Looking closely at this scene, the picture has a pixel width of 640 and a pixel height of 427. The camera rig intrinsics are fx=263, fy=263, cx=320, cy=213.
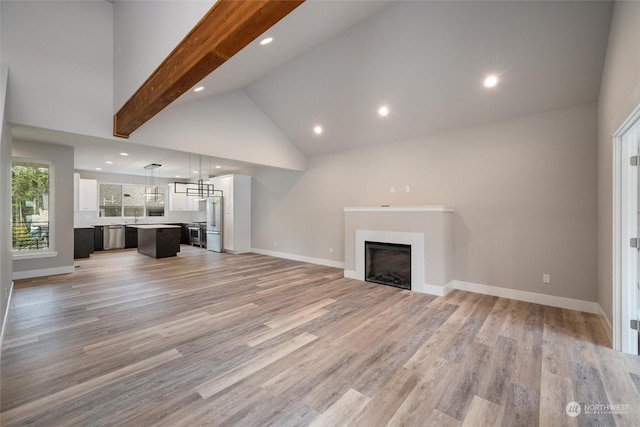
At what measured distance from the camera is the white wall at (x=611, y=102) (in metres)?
1.99

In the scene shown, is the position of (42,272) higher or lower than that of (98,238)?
lower

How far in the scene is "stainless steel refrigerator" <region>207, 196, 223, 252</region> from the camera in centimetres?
817

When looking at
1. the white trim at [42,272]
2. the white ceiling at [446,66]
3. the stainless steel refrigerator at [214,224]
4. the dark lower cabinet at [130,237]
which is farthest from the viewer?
the dark lower cabinet at [130,237]

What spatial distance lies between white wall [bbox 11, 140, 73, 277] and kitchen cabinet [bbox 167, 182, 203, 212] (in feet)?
14.7

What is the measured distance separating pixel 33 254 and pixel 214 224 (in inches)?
156

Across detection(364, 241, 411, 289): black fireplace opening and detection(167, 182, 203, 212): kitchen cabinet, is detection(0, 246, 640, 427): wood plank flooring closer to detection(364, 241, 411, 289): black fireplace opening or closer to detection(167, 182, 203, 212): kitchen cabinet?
detection(364, 241, 411, 289): black fireplace opening

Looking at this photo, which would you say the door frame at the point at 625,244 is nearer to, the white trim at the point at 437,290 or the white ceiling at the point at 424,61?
the white ceiling at the point at 424,61

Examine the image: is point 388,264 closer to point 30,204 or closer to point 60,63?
point 60,63

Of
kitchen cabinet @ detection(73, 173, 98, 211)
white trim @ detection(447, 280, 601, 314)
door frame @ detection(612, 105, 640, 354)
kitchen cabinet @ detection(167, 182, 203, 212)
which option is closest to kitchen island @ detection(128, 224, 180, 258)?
kitchen cabinet @ detection(73, 173, 98, 211)

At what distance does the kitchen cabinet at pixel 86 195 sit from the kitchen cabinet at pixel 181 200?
221cm

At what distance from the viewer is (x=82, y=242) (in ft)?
23.4

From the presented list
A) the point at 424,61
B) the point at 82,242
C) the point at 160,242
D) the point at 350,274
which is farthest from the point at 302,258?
the point at 82,242

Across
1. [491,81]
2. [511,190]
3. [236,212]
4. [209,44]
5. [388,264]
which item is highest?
[491,81]

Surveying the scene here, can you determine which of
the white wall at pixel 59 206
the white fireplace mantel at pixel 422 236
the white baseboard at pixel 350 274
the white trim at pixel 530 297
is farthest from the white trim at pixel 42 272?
the white trim at pixel 530 297
